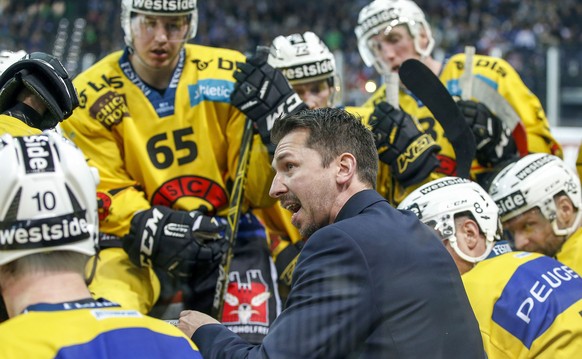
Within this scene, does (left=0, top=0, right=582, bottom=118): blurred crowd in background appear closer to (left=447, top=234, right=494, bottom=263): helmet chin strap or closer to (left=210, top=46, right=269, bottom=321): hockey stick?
(left=210, top=46, right=269, bottom=321): hockey stick

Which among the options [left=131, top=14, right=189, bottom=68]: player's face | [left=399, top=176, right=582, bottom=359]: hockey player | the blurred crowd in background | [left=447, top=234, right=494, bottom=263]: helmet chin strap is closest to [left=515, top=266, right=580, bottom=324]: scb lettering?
[left=399, top=176, right=582, bottom=359]: hockey player

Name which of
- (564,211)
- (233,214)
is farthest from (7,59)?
(564,211)

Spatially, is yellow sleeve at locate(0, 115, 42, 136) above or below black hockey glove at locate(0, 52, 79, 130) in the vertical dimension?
below

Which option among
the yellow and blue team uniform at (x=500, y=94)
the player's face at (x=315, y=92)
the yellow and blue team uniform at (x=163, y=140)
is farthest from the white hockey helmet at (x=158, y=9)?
the yellow and blue team uniform at (x=500, y=94)

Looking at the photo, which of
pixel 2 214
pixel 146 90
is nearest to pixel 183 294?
pixel 146 90

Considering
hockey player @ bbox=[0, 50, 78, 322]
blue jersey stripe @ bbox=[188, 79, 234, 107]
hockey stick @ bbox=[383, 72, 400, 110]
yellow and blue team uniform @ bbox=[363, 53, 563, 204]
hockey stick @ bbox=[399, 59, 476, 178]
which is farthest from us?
yellow and blue team uniform @ bbox=[363, 53, 563, 204]

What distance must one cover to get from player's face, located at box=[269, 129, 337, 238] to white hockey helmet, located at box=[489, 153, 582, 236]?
1693 millimetres

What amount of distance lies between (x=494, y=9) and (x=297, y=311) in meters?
14.7

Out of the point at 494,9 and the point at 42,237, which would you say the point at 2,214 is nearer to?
the point at 42,237

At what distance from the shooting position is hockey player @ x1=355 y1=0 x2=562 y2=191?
5.09 metres

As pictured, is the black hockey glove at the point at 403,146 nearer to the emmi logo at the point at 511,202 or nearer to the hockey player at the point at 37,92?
the emmi logo at the point at 511,202

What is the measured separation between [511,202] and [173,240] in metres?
1.47

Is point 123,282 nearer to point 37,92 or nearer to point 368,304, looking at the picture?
point 37,92

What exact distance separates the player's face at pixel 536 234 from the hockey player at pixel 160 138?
1.13 meters
